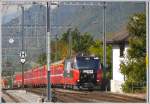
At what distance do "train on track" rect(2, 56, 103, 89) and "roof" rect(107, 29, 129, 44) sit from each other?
1880 millimetres

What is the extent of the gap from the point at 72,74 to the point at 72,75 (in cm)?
5

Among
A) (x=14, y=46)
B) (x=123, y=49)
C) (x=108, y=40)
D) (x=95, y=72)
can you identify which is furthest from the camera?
(x=108, y=40)

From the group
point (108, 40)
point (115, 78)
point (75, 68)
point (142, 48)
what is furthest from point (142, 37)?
point (108, 40)

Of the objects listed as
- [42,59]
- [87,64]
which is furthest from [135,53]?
[42,59]

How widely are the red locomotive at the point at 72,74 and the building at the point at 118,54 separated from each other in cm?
76

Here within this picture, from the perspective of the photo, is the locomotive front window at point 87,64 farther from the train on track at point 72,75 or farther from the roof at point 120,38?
the roof at point 120,38

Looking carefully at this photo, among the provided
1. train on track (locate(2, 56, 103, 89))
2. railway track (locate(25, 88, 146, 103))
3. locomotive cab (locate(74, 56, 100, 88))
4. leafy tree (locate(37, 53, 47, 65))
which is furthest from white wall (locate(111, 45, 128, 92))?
leafy tree (locate(37, 53, 47, 65))

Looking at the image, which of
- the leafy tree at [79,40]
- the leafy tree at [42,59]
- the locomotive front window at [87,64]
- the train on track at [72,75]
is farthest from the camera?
the locomotive front window at [87,64]

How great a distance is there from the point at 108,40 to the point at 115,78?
513 cm

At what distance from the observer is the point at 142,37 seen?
22.8m

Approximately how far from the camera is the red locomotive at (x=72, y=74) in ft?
73.9

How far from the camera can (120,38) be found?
91.2 feet

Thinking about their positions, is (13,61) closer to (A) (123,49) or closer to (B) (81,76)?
(B) (81,76)

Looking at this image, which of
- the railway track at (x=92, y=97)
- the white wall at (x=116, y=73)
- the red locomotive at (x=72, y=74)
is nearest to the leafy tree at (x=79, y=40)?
the red locomotive at (x=72, y=74)
